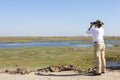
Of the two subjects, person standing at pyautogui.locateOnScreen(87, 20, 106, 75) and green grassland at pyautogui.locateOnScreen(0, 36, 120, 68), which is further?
green grassland at pyautogui.locateOnScreen(0, 36, 120, 68)

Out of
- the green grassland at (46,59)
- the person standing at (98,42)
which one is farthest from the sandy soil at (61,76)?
the green grassland at (46,59)

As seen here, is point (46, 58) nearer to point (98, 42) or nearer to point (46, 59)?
point (46, 59)

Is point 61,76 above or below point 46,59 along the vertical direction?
above

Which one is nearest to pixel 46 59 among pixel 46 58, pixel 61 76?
pixel 46 58

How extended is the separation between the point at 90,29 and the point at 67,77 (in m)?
2.22

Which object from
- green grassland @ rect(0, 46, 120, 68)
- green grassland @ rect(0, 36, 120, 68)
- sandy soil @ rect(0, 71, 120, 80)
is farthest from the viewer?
green grassland @ rect(0, 36, 120, 68)

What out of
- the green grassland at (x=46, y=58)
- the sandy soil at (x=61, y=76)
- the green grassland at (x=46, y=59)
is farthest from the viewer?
the green grassland at (x=46, y=58)

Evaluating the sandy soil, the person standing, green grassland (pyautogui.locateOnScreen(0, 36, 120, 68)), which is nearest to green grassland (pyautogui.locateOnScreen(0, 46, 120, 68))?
green grassland (pyautogui.locateOnScreen(0, 36, 120, 68))

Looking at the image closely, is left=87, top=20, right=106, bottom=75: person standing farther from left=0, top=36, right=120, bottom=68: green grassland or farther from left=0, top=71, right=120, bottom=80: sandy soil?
left=0, top=36, right=120, bottom=68: green grassland

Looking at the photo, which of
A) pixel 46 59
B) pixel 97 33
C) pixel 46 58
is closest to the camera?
pixel 97 33

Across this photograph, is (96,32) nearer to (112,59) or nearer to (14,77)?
(14,77)

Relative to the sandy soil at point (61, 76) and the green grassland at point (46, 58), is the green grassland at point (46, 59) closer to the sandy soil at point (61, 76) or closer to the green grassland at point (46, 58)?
the green grassland at point (46, 58)

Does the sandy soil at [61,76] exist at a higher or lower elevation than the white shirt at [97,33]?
lower

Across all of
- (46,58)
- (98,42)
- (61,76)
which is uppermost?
(98,42)
